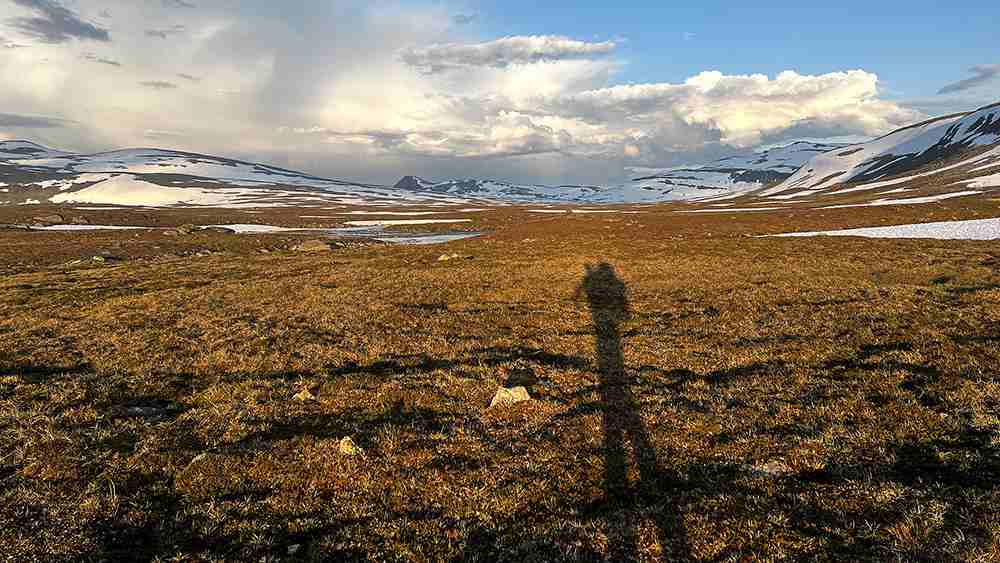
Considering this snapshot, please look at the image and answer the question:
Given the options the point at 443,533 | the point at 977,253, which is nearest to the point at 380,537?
the point at 443,533

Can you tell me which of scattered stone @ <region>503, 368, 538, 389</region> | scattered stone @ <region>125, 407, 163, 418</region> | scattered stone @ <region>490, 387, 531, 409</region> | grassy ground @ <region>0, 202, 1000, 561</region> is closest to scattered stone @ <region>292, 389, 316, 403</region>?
grassy ground @ <region>0, 202, 1000, 561</region>

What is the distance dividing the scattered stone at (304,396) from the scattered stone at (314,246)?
52.2m

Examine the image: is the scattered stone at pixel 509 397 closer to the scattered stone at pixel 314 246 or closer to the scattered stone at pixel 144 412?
the scattered stone at pixel 144 412

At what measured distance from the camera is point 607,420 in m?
12.0

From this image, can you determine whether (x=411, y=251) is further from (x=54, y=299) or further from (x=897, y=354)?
(x=897, y=354)

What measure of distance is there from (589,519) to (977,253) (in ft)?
146

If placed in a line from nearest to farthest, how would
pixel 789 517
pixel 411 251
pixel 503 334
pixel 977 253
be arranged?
pixel 789 517 < pixel 503 334 < pixel 977 253 < pixel 411 251

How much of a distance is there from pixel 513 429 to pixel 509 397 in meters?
1.62

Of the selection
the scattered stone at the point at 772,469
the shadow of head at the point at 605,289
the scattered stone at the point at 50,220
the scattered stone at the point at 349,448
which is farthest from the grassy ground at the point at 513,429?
the scattered stone at the point at 50,220

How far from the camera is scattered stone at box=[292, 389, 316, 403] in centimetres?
1394

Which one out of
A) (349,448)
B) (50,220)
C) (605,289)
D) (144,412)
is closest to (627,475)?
(349,448)

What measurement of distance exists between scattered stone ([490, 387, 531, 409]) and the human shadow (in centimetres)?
215

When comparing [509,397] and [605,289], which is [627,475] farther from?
Answer: [605,289]

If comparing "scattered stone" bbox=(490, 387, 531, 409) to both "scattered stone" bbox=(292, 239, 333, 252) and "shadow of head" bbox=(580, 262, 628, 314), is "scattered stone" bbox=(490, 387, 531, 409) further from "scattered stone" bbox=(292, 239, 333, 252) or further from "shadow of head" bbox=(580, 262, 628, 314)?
"scattered stone" bbox=(292, 239, 333, 252)
